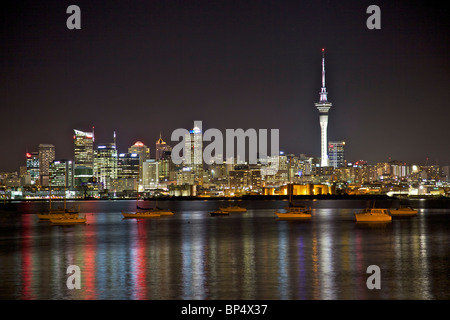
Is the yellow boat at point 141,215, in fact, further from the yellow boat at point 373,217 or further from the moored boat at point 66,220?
the yellow boat at point 373,217

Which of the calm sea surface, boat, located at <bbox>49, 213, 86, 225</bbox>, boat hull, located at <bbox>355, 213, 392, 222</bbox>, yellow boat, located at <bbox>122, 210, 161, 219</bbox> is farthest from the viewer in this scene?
yellow boat, located at <bbox>122, 210, 161, 219</bbox>

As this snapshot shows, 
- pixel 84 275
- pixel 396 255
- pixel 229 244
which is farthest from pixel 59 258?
pixel 396 255

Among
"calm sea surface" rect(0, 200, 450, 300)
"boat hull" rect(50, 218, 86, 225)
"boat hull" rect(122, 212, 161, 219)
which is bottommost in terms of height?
"boat hull" rect(122, 212, 161, 219)

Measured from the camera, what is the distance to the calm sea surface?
93.3 ft

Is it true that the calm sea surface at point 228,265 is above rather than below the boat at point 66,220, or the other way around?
above

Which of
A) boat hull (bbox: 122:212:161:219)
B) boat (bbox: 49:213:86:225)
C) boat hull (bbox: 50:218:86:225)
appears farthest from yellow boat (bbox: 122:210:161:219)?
boat (bbox: 49:213:86:225)

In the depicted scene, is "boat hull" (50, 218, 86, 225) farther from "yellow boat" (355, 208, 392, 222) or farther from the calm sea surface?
"yellow boat" (355, 208, 392, 222)

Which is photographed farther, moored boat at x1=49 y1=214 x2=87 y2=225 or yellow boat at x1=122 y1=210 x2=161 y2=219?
yellow boat at x1=122 y1=210 x2=161 y2=219

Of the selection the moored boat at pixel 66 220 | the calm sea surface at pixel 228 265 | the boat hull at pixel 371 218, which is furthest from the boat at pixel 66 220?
the boat hull at pixel 371 218

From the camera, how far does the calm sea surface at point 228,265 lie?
2844 centimetres

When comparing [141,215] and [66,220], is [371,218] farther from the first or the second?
[66,220]

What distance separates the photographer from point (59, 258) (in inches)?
1694
